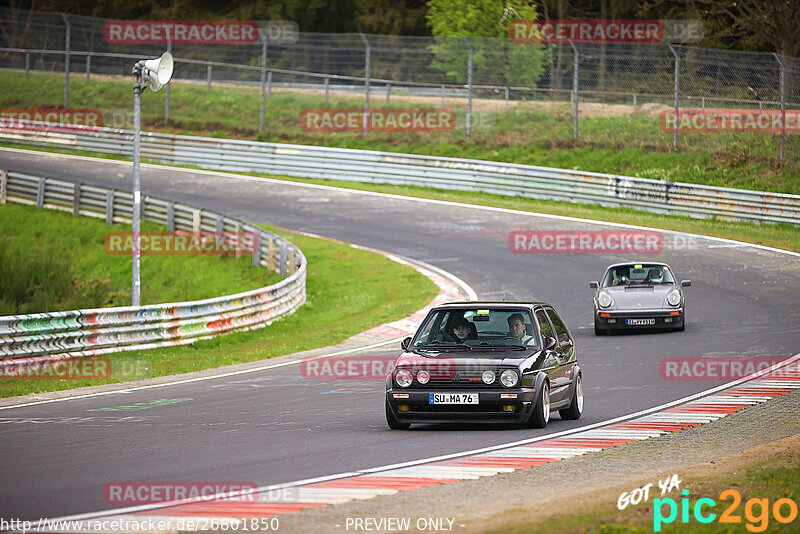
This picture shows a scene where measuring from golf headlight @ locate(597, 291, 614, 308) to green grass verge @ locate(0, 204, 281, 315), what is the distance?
10.0 meters

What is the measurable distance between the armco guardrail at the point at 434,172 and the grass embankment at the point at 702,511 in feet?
84.7

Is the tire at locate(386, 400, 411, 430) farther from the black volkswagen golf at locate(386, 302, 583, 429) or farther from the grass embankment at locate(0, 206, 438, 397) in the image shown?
the grass embankment at locate(0, 206, 438, 397)

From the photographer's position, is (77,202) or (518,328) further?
(77,202)

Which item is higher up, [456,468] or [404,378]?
[404,378]

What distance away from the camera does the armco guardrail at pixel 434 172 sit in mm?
33531

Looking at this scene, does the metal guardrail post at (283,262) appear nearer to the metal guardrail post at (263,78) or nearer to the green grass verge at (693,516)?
the metal guardrail post at (263,78)

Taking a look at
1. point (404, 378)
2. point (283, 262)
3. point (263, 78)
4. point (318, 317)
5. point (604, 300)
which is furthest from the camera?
point (263, 78)

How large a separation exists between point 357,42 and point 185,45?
14.1 meters

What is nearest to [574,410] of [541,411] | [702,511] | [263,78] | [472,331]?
[541,411]

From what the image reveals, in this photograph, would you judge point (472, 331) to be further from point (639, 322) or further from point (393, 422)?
point (639, 322)

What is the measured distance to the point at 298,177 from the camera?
42.8m

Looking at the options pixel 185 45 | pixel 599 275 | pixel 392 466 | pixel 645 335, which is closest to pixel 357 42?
pixel 185 45

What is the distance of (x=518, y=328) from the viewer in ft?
39.6

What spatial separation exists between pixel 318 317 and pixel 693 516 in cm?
1796
